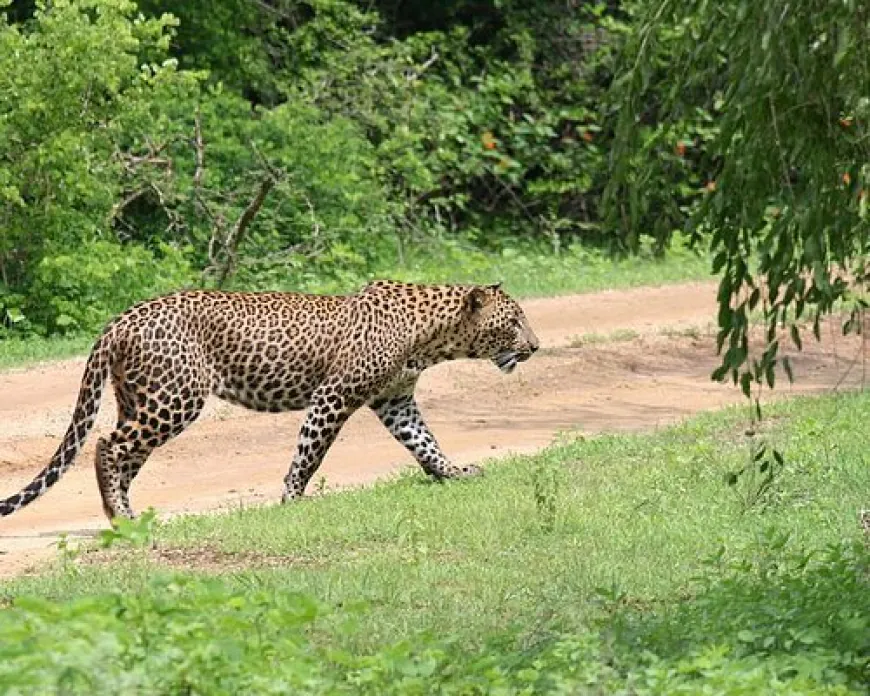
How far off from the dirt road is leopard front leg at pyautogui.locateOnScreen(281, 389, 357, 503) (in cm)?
51

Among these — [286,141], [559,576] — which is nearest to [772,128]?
[559,576]

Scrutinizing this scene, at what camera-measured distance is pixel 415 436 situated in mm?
12938

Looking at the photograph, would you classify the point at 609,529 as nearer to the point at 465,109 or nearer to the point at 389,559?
the point at 389,559

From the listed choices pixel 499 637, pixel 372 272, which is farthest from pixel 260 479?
pixel 372 272

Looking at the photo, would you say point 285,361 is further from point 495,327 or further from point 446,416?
point 446,416

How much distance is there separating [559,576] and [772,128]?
296 cm

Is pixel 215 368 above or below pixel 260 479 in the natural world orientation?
above

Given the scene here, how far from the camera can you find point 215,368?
12641 millimetres

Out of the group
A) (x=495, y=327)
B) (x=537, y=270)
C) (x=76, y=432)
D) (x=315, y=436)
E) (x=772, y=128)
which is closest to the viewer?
(x=772, y=128)

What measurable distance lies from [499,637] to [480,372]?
876 cm

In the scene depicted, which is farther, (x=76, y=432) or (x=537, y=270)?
(x=537, y=270)

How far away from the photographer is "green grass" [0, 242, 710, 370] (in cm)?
2091

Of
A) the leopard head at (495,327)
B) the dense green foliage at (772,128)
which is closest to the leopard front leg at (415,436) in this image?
the leopard head at (495,327)

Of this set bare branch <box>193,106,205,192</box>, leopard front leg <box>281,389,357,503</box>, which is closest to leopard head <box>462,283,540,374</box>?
leopard front leg <box>281,389,357,503</box>
